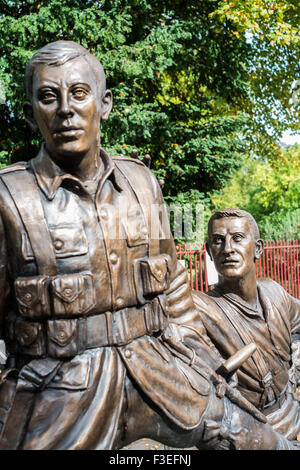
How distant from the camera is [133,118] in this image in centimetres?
946

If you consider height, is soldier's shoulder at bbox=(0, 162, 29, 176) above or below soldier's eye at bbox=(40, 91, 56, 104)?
below

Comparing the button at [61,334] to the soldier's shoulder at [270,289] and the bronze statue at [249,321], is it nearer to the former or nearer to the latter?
the bronze statue at [249,321]

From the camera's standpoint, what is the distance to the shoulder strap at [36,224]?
1993 millimetres

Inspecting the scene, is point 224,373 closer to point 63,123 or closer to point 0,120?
point 63,123

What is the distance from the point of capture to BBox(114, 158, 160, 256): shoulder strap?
2.29 meters

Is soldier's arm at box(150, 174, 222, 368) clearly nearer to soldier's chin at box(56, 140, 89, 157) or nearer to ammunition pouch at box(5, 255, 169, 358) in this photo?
ammunition pouch at box(5, 255, 169, 358)

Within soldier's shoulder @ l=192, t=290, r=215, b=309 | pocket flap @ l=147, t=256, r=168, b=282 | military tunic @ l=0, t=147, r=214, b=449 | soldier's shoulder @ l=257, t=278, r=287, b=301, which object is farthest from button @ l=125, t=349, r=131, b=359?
soldier's shoulder @ l=257, t=278, r=287, b=301

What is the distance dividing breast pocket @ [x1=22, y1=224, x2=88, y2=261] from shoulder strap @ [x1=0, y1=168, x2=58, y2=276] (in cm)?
2

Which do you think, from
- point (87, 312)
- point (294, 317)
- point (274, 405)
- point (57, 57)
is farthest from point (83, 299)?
point (294, 317)

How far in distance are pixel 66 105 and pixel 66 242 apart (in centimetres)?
53

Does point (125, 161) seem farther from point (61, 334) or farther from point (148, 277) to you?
point (61, 334)

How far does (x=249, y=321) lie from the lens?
3.48 meters

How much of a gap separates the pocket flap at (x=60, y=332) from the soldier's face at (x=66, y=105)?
668 mm
